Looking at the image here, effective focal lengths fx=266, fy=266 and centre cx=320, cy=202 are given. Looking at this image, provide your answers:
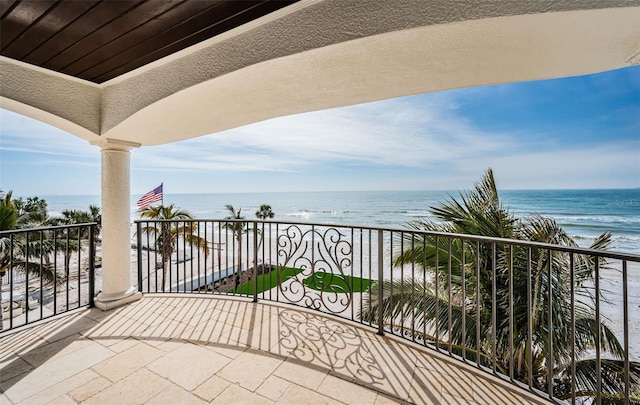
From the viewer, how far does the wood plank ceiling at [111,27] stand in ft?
4.86

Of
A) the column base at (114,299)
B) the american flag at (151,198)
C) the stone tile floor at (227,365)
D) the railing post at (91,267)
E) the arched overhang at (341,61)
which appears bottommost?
the stone tile floor at (227,365)

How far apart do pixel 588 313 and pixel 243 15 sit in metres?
4.11

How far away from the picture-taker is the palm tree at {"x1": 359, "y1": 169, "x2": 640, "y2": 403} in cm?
256

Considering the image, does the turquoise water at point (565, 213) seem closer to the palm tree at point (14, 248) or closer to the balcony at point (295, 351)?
the balcony at point (295, 351)

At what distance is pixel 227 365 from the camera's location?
1.90 meters

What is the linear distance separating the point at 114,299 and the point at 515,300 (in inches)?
169

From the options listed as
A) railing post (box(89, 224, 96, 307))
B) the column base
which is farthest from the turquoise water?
railing post (box(89, 224, 96, 307))

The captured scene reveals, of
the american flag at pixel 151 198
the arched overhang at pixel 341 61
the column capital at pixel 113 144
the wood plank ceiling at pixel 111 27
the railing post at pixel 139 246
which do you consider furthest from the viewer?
the american flag at pixel 151 198

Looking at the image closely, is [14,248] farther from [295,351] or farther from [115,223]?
[295,351]

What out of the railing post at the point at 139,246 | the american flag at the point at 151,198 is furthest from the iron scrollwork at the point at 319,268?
the american flag at the point at 151,198

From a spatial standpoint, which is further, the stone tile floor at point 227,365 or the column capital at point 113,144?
the column capital at point 113,144

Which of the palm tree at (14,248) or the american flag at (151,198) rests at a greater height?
the american flag at (151,198)

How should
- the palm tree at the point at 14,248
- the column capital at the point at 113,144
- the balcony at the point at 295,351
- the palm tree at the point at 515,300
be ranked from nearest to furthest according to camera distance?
1. the balcony at the point at 295,351
2. the palm tree at the point at 515,300
3. the column capital at the point at 113,144
4. the palm tree at the point at 14,248

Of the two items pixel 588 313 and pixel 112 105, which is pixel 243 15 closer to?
pixel 112 105
